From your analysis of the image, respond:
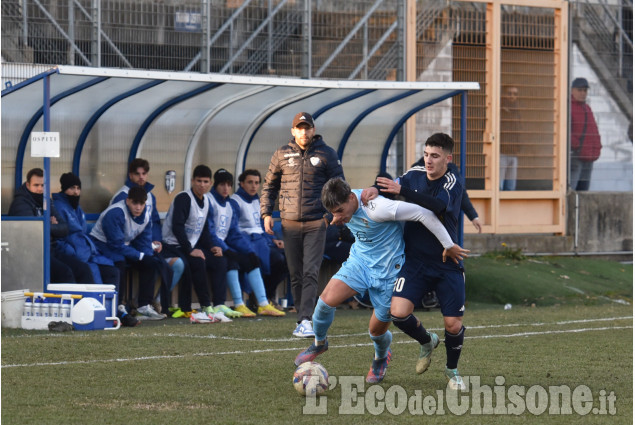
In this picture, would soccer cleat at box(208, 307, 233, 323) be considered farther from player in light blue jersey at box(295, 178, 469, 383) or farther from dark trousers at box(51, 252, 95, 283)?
player in light blue jersey at box(295, 178, 469, 383)

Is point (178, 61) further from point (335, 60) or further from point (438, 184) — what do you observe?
point (438, 184)

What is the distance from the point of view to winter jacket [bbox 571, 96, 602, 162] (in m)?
19.6

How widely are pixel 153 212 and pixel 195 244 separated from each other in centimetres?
59

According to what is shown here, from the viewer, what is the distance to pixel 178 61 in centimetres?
1602

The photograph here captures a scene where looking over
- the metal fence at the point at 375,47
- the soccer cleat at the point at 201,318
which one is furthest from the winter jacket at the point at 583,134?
the soccer cleat at the point at 201,318

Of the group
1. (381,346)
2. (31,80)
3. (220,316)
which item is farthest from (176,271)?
(381,346)

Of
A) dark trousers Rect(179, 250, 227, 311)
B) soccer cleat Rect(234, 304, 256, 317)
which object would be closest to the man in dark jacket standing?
soccer cleat Rect(234, 304, 256, 317)

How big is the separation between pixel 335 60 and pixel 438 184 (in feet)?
33.7

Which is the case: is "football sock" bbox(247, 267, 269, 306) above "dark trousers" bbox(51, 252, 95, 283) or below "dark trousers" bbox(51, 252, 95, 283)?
below

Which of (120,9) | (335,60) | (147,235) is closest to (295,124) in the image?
(147,235)

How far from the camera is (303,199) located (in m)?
10.8

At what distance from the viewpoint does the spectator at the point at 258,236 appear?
44.3 ft

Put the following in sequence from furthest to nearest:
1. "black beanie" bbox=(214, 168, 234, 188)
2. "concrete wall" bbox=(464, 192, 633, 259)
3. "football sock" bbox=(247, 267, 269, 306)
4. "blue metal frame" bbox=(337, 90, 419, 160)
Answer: "concrete wall" bbox=(464, 192, 633, 259)
"blue metal frame" bbox=(337, 90, 419, 160)
"black beanie" bbox=(214, 168, 234, 188)
"football sock" bbox=(247, 267, 269, 306)

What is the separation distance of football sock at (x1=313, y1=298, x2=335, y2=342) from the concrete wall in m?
11.3
